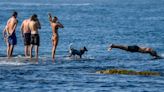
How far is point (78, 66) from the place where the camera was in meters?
32.2

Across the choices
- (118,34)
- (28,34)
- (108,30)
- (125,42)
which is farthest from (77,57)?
(108,30)

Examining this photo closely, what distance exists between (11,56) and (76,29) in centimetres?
2480

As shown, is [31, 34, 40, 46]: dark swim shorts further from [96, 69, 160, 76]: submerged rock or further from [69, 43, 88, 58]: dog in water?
[96, 69, 160, 76]: submerged rock

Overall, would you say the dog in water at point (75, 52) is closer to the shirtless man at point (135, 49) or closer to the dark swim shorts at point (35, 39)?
the shirtless man at point (135, 49)

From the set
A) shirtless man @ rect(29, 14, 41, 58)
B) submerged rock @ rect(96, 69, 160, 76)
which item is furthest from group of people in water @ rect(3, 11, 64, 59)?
submerged rock @ rect(96, 69, 160, 76)

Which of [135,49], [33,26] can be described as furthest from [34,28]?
[135,49]

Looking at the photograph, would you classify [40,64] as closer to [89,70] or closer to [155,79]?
[89,70]

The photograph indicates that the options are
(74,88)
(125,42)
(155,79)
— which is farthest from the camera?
(125,42)

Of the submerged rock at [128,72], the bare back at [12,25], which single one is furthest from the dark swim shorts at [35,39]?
the submerged rock at [128,72]

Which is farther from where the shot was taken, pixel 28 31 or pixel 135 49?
pixel 135 49

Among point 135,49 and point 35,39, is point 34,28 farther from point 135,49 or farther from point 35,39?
point 135,49

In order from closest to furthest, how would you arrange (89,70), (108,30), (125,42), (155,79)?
1. (155,79)
2. (89,70)
3. (125,42)
4. (108,30)

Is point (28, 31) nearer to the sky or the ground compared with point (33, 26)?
nearer to the ground

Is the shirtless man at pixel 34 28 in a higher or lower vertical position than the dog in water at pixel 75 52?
higher
